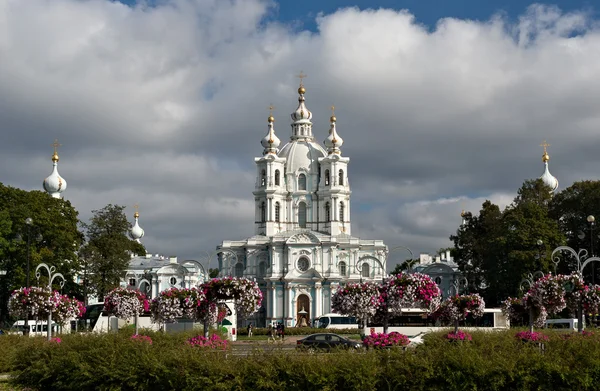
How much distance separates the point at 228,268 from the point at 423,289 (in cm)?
7682

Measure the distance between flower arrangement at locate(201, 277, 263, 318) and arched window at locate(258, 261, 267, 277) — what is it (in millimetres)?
74693

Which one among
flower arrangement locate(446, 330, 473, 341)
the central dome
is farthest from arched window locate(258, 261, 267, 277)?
flower arrangement locate(446, 330, 473, 341)

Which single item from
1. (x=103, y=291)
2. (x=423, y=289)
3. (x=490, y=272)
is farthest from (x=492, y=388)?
(x=103, y=291)

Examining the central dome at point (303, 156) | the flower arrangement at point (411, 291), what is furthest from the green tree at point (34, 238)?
the central dome at point (303, 156)

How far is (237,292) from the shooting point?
35344 mm

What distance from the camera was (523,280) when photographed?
64.7 metres

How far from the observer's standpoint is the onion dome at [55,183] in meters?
109

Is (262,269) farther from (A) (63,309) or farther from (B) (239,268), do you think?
(A) (63,309)

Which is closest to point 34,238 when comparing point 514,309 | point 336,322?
point 336,322

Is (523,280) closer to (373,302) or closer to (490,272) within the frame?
(490,272)

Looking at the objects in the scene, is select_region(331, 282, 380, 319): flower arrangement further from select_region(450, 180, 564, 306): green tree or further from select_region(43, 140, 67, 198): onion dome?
select_region(43, 140, 67, 198): onion dome

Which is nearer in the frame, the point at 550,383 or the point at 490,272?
the point at 550,383

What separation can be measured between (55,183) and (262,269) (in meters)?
28.2

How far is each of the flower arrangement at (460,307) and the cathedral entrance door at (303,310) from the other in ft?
183
